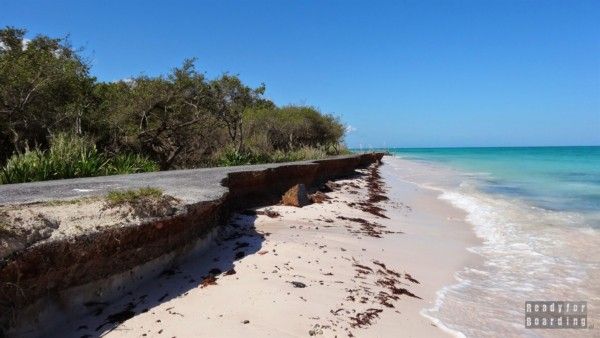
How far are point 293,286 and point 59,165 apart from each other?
6931mm

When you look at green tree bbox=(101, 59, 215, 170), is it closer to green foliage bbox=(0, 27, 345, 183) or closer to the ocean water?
green foliage bbox=(0, 27, 345, 183)

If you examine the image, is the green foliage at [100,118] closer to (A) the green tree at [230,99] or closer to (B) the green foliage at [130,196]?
(A) the green tree at [230,99]

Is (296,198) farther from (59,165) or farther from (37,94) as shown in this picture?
(37,94)

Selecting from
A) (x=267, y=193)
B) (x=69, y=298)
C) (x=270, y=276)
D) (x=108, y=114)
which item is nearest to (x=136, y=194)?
(x=69, y=298)

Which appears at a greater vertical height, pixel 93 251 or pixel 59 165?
pixel 59 165

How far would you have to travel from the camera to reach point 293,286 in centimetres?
498

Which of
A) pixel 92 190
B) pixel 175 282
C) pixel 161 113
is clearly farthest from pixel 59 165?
pixel 161 113

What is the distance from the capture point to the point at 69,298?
3.93m

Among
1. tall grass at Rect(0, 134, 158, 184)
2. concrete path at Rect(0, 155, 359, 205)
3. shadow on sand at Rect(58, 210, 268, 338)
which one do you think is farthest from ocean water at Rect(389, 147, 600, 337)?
tall grass at Rect(0, 134, 158, 184)

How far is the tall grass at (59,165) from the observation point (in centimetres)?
880

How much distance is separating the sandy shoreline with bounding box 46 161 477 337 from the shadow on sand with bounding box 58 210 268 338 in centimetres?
1

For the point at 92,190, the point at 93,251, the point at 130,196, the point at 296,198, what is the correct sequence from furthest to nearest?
1. the point at 296,198
2. the point at 92,190
3. the point at 130,196
4. the point at 93,251

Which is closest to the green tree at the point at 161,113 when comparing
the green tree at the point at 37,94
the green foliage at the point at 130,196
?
the green tree at the point at 37,94

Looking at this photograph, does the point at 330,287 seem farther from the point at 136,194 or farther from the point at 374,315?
the point at 136,194
